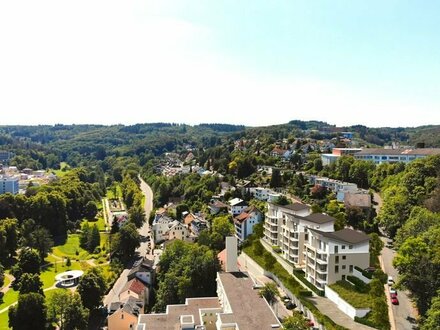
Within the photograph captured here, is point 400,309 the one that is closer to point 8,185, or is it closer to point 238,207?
point 238,207

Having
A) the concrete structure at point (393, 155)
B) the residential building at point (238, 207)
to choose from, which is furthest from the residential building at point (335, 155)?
the residential building at point (238, 207)

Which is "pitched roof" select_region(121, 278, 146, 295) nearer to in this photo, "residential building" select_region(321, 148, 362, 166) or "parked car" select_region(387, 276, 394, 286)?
"parked car" select_region(387, 276, 394, 286)

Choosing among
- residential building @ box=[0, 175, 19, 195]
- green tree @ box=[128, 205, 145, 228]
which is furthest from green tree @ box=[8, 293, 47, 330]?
residential building @ box=[0, 175, 19, 195]

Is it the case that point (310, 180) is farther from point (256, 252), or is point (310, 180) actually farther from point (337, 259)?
point (337, 259)

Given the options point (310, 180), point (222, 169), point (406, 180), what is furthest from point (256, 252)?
point (222, 169)

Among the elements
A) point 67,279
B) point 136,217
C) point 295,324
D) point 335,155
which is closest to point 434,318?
point 295,324

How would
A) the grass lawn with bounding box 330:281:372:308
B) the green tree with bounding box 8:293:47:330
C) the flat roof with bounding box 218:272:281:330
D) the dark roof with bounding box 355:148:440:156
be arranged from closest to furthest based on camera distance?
the flat roof with bounding box 218:272:281:330 < the grass lawn with bounding box 330:281:372:308 < the green tree with bounding box 8:293:47:330 < the dark roof with bounding box 355:148:440:156
